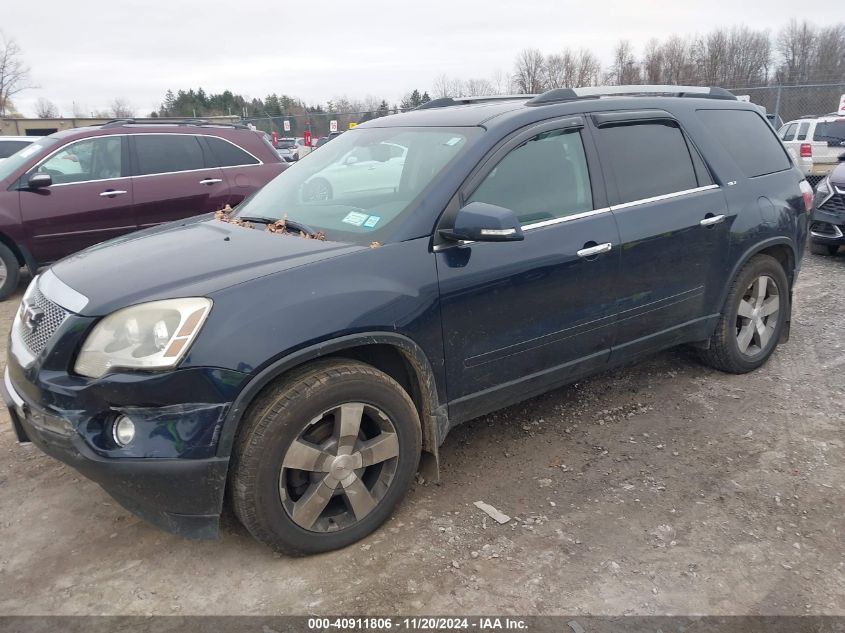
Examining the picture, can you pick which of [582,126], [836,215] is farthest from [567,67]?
[582,126]

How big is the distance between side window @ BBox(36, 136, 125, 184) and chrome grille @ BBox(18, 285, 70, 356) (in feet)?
16.1

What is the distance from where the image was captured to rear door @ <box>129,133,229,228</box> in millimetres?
7191

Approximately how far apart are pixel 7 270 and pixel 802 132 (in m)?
17.9

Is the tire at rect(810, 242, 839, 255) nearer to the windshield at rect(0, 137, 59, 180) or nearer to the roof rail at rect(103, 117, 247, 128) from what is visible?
the roof rail at rect(103, 117, 247, 128)

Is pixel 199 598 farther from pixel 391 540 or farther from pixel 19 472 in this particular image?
pixel 19 472

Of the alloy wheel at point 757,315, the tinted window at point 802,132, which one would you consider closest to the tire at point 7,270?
the alloy wheel at point 757,315

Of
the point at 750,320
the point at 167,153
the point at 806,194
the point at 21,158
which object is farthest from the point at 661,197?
the point at 21,158

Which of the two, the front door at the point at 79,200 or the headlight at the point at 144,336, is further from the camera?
the front door at the point at 79,200

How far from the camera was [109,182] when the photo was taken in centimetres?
703

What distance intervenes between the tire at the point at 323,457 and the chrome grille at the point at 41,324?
0.84 metres

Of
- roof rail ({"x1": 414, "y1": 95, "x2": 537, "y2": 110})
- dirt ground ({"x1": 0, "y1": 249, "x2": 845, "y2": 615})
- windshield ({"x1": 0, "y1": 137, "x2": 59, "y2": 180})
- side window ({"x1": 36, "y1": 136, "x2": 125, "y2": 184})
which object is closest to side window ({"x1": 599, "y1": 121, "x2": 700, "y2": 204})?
roof rail ({"x1": 414, "y1": 95, "x2": 537, "y2": 110})

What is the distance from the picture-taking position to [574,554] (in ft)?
8.88

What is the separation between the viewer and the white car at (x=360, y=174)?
3.39 metres

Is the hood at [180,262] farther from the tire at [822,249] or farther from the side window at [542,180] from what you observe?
the tire at [822,249]
